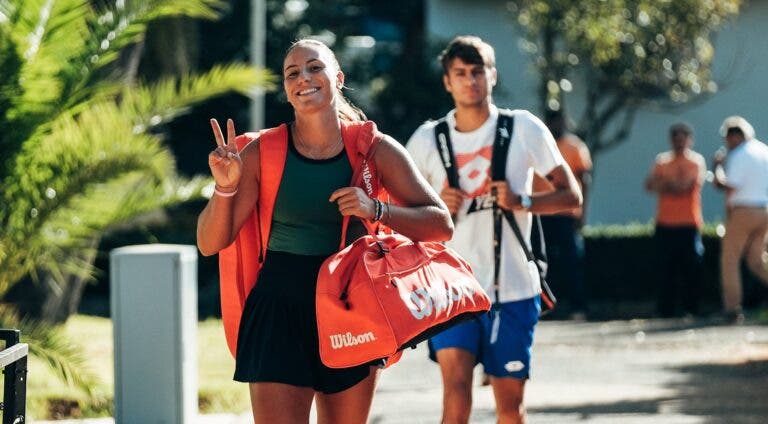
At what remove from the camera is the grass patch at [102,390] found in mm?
9328

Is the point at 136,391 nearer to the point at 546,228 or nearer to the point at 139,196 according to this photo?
the point at 139,196

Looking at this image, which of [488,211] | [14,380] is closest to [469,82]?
[488,211]

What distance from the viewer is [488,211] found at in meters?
6.37

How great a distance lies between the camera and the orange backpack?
4.83 metres

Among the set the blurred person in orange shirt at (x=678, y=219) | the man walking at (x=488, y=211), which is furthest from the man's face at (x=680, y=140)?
the man walking at (x=488, y=211)

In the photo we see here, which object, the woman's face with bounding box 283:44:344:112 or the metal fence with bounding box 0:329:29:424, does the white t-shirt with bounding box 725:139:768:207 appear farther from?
the metal fence with bounding box 0:329:29:424

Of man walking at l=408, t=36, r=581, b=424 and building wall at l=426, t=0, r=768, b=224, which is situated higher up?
building wall at l=426, t=0, r=768, b=224

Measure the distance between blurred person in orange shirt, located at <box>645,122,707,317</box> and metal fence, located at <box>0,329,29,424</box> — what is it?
11025 mm

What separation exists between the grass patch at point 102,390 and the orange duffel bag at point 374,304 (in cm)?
438

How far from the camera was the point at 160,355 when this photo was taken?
8148 mm

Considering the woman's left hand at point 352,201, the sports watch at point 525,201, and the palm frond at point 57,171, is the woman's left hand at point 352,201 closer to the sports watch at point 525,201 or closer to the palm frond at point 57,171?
the sports watch at point 525,201

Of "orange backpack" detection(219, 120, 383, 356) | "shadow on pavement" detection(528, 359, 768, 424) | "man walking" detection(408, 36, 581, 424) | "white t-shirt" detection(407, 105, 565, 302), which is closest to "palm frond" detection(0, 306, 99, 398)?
"shadow on pavement" detection(528, 359, 768, 424)

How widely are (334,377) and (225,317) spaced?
41 cm

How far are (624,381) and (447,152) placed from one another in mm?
4638
